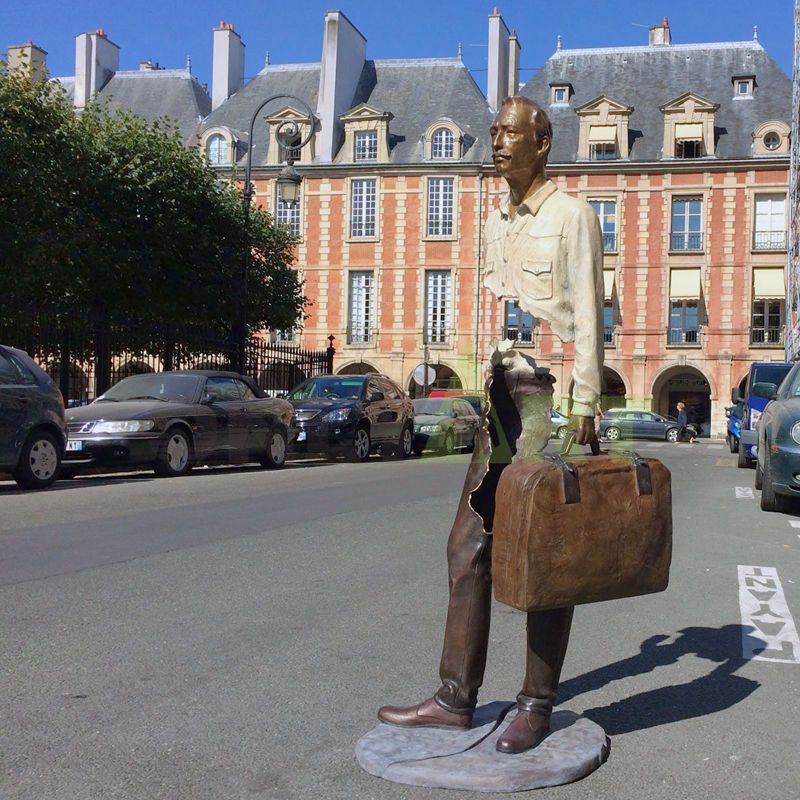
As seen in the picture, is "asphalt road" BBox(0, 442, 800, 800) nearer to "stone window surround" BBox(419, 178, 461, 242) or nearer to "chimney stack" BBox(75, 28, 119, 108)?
"stone window surround" BBox(419, 178, 461, 242)

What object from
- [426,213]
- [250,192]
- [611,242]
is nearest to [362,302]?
[426,213]

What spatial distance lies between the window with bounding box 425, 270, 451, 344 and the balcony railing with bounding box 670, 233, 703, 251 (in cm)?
980

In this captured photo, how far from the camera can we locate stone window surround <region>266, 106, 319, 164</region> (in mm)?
49509

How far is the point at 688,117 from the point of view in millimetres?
47156

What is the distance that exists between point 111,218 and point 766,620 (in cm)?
2519

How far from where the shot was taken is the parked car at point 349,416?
65.4 ft

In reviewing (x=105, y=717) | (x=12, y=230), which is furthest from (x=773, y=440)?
(x=12, y=230)

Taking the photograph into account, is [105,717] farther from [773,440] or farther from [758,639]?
[773,440]

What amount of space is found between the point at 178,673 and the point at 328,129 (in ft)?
155

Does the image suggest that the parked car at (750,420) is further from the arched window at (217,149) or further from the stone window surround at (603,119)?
the arched window at (217,149)

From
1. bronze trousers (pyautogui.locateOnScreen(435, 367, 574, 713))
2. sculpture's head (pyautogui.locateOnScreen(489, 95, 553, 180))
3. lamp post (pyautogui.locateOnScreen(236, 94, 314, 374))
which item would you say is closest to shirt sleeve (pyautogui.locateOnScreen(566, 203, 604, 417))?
bronze trousers (pyautogui.locateOnScreen(435, 367, 574, 713))

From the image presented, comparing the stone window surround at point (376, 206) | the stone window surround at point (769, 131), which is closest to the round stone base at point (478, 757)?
the stone window surround at point (376, 206)

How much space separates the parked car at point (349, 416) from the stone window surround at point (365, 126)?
29009 mm

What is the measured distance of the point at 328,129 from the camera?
4975 centimetres
